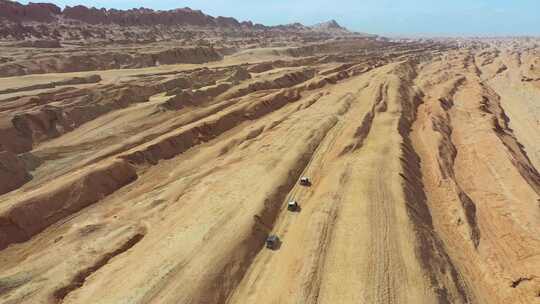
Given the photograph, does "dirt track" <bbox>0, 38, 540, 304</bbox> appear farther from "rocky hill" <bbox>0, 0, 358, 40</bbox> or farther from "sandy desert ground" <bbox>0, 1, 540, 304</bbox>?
"rocky hill" <bbox>0, 0, 358, 40</bbox>

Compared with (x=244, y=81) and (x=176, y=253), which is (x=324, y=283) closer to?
(x=176, y=253)

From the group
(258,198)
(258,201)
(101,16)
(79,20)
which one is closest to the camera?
(258,201)

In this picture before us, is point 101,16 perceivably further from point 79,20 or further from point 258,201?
point 258,201

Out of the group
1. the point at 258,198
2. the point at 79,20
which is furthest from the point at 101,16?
the point at 258,198

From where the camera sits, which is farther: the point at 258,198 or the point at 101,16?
the point at 101,16

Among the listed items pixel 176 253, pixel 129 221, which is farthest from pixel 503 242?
pixel 129 221

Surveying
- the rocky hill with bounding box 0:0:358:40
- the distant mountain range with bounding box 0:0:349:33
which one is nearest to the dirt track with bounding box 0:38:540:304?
the rocky hill with bounding box 0:0:358:40

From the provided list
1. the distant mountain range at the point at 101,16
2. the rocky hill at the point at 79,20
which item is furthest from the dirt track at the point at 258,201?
the distant mountain range at the point at 101,16

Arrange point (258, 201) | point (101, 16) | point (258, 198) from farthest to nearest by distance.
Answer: point (101, 16), point (258, 198), point (258, 201)
